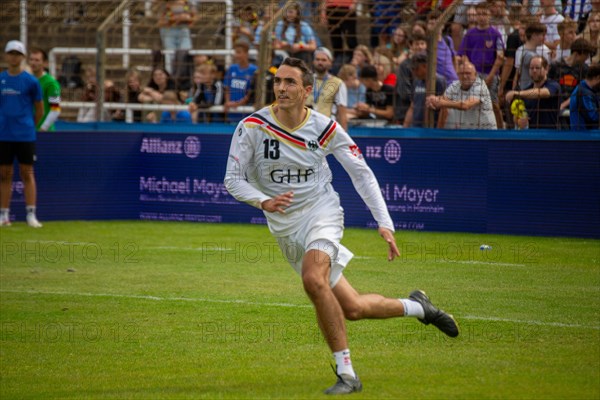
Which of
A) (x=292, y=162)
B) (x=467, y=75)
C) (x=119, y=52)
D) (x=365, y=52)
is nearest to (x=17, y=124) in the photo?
(x=119, y=52)

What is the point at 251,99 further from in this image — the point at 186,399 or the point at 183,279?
the point at 186,399

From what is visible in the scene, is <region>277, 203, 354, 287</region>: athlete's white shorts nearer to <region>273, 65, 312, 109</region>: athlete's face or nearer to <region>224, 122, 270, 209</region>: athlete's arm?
<region>224, 122, 270, 209</region>: athlete's arm

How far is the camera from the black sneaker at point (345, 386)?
235 inches

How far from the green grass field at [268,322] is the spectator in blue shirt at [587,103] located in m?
1.78

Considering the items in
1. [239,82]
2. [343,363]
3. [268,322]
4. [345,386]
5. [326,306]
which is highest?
[239,82]

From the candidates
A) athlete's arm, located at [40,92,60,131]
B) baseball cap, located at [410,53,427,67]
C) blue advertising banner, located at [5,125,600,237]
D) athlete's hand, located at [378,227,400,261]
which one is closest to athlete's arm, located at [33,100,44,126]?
athlete's arm, located at [40,92,60,131]

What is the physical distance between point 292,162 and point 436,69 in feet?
30.5

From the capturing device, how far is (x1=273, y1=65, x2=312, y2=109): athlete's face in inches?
259

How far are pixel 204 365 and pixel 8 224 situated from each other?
9.31m

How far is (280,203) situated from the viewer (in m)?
6.19

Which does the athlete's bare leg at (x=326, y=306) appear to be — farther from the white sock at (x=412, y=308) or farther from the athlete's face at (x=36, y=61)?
the athlete's face at (x=36, y=61)

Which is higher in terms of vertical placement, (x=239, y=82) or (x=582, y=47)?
(x=582, y=47)

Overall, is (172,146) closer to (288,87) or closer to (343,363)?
(288,87)

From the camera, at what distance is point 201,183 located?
16.4 meters
